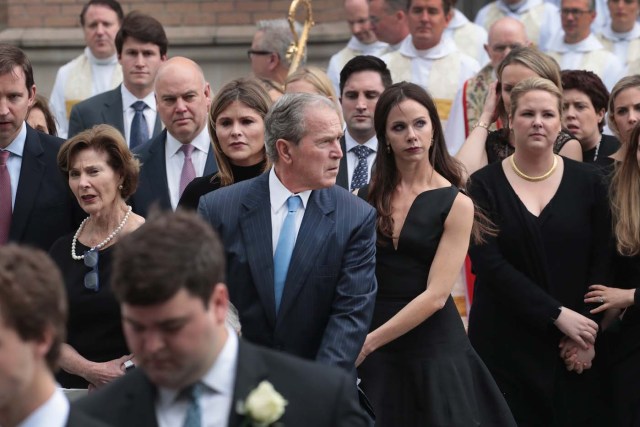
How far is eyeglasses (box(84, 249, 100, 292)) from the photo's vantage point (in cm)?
686

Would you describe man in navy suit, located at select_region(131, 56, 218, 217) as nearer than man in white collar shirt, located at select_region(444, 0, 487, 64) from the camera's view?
Yes

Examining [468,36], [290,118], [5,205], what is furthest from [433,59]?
[290,118]

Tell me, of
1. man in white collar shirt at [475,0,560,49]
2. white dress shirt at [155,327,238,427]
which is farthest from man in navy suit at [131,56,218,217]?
man in white collar shirt at [475,0,560,49]

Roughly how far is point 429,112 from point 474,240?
78 cm

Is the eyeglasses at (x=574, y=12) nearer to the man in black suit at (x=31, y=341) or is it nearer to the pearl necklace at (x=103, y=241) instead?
the pearl necklace at (x=103, y=241)

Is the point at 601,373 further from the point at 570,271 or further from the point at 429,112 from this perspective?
the point at 429,112

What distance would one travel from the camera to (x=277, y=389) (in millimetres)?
4035

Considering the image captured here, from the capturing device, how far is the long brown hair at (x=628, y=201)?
7539 mm

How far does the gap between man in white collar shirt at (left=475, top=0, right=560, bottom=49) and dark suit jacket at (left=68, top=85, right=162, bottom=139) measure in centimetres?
391

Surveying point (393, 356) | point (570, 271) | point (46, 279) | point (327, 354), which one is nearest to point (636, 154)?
point (570, 271)

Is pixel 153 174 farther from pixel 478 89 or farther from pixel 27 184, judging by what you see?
pixel 478 89

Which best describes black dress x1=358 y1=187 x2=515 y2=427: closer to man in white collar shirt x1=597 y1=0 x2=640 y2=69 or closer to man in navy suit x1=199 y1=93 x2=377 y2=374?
man in navy suit x1=199 y1=93 x2=377 y2=374

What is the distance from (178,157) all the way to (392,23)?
4138mm

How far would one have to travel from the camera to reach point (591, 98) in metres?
8.87
